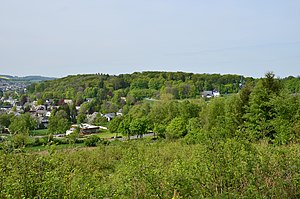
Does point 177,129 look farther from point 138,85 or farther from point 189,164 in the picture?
point 138,85

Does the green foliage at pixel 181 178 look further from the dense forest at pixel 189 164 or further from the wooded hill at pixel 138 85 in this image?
the wooded hill at pixel 138 85

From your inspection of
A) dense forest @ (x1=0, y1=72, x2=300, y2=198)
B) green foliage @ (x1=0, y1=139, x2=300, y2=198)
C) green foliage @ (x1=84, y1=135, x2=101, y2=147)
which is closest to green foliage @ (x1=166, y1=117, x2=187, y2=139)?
dense forest @ (x1=0, y1=72, x2=300, y2=198)

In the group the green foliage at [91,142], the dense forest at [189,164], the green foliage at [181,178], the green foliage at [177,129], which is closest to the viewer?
the green foliage at [181,178]

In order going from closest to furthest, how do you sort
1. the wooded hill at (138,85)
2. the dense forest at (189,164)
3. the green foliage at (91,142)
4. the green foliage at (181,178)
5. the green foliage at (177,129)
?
the green foliage at (181,178) < the dense forest at (189,164) < the green foliage at (91,142) < the green foliage at (177,129) < the wooded hill at (138,85)

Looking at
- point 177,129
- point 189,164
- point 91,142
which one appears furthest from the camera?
point 177,129

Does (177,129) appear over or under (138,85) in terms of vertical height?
under

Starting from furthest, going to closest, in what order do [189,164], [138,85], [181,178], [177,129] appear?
[138,85] → [177,129] → [189,164] → [181,178]

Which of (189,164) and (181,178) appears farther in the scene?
(189,164)

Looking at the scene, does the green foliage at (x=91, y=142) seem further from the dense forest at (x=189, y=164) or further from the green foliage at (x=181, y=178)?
the green foliage at (x=181, y=178)

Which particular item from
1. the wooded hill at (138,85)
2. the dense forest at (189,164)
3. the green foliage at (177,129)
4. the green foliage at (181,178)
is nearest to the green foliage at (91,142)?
the green foliage at (177,129)

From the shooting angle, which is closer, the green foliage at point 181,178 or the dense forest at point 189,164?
the green foliage at point 181,178

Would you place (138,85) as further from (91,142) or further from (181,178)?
(181,178)

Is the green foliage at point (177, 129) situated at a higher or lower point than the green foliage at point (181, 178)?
lower

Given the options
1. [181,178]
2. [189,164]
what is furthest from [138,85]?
[181,178]
